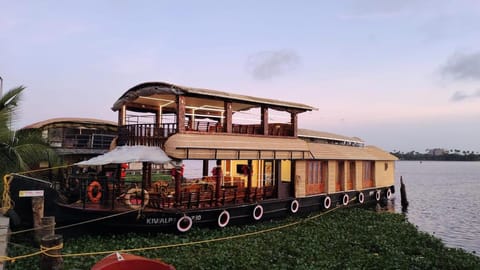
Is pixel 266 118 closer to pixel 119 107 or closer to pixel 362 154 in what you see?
pixel 119 107

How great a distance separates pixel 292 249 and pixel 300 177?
6.03m

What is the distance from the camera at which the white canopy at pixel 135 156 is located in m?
10.9

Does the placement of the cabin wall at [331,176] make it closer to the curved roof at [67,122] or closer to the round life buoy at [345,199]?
the round life buoy at [345,199]

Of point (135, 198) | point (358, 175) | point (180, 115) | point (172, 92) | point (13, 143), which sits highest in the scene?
point (172, 92)

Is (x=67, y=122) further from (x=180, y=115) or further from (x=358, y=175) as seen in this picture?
(x=358, y=175)

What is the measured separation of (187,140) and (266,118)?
166 inches

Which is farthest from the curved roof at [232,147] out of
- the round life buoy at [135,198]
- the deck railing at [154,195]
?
the round life buoy at [135,198]

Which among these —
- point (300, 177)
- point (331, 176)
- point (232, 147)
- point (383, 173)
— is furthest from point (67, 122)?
point (383, 173)

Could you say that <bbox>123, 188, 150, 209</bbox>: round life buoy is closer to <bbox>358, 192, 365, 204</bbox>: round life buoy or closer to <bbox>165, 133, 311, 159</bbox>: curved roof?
<bbox>165, 133, 311, 159</bbox>: curved roof

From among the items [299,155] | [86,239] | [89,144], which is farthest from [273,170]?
[89,144]

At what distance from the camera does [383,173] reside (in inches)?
915

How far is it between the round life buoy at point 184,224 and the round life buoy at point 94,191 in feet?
8.45

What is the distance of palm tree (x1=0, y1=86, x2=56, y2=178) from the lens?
1011 centimetres

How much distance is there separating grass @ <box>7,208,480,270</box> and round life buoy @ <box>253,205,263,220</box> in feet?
1.09
